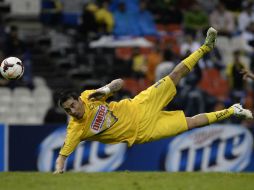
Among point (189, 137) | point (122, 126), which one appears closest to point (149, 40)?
point (189, 137)

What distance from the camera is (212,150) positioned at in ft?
56.0

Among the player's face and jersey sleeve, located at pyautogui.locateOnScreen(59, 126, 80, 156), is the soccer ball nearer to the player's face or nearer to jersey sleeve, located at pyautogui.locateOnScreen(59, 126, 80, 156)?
the player's face

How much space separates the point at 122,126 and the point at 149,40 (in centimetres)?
1098

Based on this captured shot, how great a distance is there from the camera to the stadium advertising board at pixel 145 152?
1666 cm

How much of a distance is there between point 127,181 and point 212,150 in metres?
6.54

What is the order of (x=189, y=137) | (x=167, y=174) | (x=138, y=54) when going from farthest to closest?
(x=138, y=54)
(x=189, y=137)
(x=167, y=174)

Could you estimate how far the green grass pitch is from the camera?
10.3 meters

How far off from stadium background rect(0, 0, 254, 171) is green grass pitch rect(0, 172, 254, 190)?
4866 mm

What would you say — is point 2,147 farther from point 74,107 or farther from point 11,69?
point 74,107

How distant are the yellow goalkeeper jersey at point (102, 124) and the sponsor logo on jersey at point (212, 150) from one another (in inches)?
191

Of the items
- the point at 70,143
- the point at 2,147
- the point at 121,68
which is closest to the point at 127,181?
the point at 70,143

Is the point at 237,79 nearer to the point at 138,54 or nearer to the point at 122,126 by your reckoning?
the point at 138,54

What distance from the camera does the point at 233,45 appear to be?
23.2 metres

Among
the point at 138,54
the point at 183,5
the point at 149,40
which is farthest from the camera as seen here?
the point at 183,5
